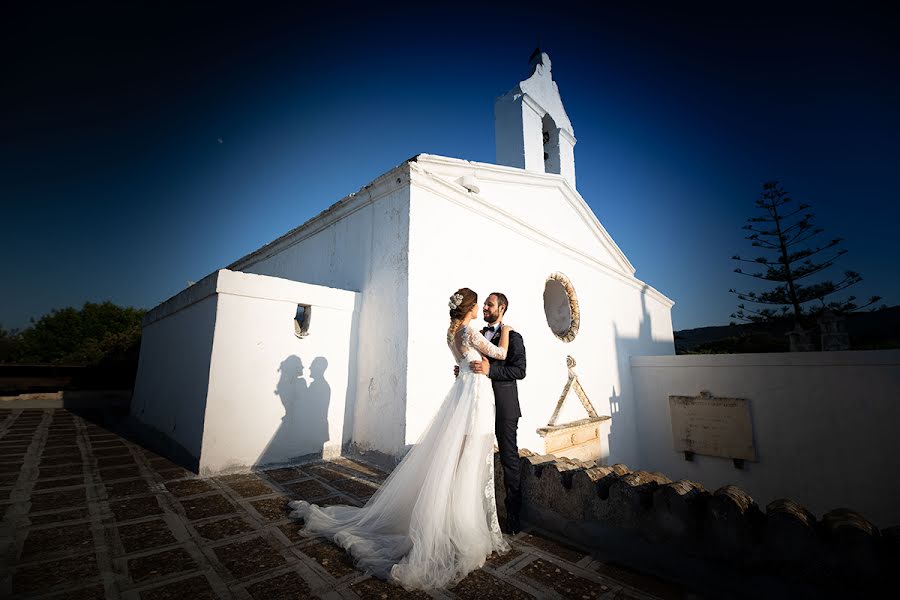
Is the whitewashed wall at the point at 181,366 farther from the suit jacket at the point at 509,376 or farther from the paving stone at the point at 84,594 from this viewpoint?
the suit jacket at the point at 509,376

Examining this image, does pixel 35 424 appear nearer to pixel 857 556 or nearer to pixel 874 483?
pixel 857 556

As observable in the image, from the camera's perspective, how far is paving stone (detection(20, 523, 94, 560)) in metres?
2.17

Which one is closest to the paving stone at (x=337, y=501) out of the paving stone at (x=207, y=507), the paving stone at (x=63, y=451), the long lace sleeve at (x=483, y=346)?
the paving stone at (x=207, y=507)

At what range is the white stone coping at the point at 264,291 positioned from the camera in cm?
416

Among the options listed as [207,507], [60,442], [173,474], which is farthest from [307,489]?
[60,442]

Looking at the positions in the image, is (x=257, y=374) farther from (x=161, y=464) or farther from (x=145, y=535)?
(x=145, y=535)

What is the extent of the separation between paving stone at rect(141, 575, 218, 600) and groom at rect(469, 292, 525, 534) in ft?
6.19

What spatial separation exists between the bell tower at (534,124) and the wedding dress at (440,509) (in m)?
6.62

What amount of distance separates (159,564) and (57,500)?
76.0 inches

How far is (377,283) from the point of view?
5.10 meters

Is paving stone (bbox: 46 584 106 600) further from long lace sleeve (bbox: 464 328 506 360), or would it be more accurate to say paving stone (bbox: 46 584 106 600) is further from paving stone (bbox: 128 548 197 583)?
long lace sleeve (bbox: 464 328 506 360)

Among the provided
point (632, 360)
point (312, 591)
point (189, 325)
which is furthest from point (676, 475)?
point (189, 325)

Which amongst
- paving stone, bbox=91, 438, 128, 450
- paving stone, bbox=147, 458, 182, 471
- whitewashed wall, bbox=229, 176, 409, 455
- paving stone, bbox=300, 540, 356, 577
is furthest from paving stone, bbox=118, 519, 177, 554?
paving stone, bbox=91, 438, 128, 450

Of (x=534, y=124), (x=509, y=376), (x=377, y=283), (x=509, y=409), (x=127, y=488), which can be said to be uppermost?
(x=534, y=124)
